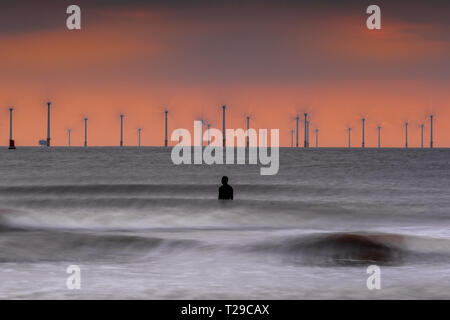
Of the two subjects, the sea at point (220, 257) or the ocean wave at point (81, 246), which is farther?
the ocean wave at point (81, 246)

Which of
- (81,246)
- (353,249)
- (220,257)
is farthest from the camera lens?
(81,246)

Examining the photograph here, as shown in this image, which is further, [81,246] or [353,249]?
[81,246]

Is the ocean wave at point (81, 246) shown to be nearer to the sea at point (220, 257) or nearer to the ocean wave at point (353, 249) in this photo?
the sea at point (220, 257)

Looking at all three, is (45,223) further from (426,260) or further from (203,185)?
(203,185)

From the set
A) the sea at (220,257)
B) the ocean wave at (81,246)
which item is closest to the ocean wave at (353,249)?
the sea at (220,257)

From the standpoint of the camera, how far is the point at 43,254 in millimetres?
22109

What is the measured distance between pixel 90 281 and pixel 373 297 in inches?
272

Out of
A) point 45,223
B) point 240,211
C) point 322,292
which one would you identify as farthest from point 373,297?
point 240,211

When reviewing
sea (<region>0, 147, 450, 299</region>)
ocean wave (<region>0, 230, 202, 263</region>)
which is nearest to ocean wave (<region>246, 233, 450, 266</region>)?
sea (<region>0, 147, 450, 299</region>)

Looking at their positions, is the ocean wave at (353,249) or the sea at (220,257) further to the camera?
the ocean wave at (353,249)

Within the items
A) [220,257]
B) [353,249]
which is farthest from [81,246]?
[353,249]

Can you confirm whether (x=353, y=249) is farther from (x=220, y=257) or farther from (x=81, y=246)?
(x=81, y=246)

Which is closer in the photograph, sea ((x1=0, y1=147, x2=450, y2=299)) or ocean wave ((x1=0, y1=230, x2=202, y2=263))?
sea ((x1=0, y1=147, x2=450, y2=299))

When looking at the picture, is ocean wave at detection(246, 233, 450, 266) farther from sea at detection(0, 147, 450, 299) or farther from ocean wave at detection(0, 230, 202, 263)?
ocean wave at detection(0, 230, 202, 263)
